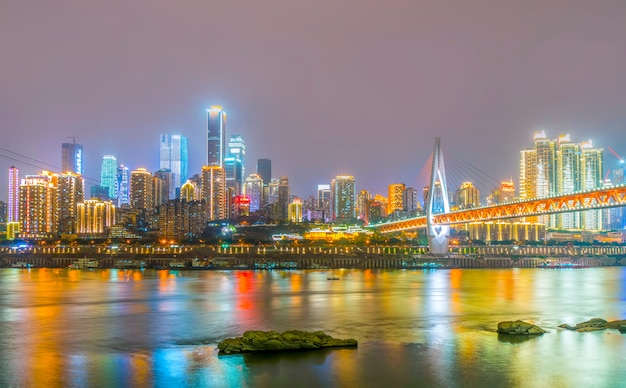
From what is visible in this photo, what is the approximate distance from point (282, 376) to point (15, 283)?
145 feet

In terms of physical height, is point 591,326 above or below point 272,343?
below

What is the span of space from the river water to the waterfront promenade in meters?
44.8

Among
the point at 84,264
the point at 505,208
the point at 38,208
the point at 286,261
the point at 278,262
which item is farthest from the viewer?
the point at 38,208

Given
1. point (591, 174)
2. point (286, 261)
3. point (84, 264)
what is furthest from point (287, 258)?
point (591, 174)

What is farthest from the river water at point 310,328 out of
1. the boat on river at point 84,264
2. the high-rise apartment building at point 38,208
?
the high-rise apartment building at point 38,208

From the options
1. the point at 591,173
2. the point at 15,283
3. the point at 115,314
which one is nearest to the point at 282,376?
the point at 115,314

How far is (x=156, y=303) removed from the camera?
124 feet

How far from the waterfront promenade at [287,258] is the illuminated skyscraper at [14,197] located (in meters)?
60.4

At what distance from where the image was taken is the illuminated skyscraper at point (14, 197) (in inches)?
6501

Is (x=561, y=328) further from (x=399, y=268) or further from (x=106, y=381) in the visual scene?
Result: (x=399, y=268)

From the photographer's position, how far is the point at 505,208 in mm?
71875

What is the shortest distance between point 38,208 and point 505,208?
129 m

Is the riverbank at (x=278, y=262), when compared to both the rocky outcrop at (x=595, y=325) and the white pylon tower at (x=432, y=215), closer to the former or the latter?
the white pylon tower at (x=432, y=215)

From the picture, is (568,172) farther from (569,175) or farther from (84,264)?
(84,264)
